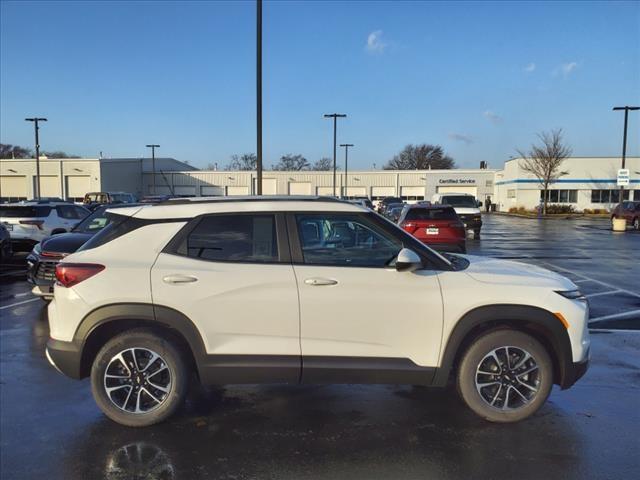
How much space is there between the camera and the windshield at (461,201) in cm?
2387

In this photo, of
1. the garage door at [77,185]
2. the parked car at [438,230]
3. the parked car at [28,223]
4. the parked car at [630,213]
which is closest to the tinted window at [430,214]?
the parked car at [438,230]

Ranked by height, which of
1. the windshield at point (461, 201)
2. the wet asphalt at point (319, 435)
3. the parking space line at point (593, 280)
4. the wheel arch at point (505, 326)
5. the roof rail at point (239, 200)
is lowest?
the wet asphalt at point (319, 435)

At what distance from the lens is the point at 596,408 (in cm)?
455

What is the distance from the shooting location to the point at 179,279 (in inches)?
158

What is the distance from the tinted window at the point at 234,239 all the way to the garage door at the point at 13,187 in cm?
6708

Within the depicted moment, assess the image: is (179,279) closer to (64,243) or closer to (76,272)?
(76,272)

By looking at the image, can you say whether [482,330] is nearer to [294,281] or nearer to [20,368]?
[294,281]

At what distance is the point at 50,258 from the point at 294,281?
609cm

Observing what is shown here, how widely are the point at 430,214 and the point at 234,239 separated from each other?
36.6ft

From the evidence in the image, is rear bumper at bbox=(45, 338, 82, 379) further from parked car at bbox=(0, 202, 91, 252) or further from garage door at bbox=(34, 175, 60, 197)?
garage door at bbox=(34, 175, 60, 197)

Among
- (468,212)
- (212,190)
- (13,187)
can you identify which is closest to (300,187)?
(212,190)

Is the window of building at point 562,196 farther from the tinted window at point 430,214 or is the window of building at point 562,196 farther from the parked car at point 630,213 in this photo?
the tinted window at point 430,214

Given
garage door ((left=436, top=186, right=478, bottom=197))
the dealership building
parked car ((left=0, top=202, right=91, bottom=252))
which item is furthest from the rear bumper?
garage door ((left=436, top=186, right=478, bottom=197))

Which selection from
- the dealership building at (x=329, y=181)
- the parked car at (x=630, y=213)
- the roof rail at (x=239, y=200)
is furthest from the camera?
the dealership building at (x=329, y=181)
